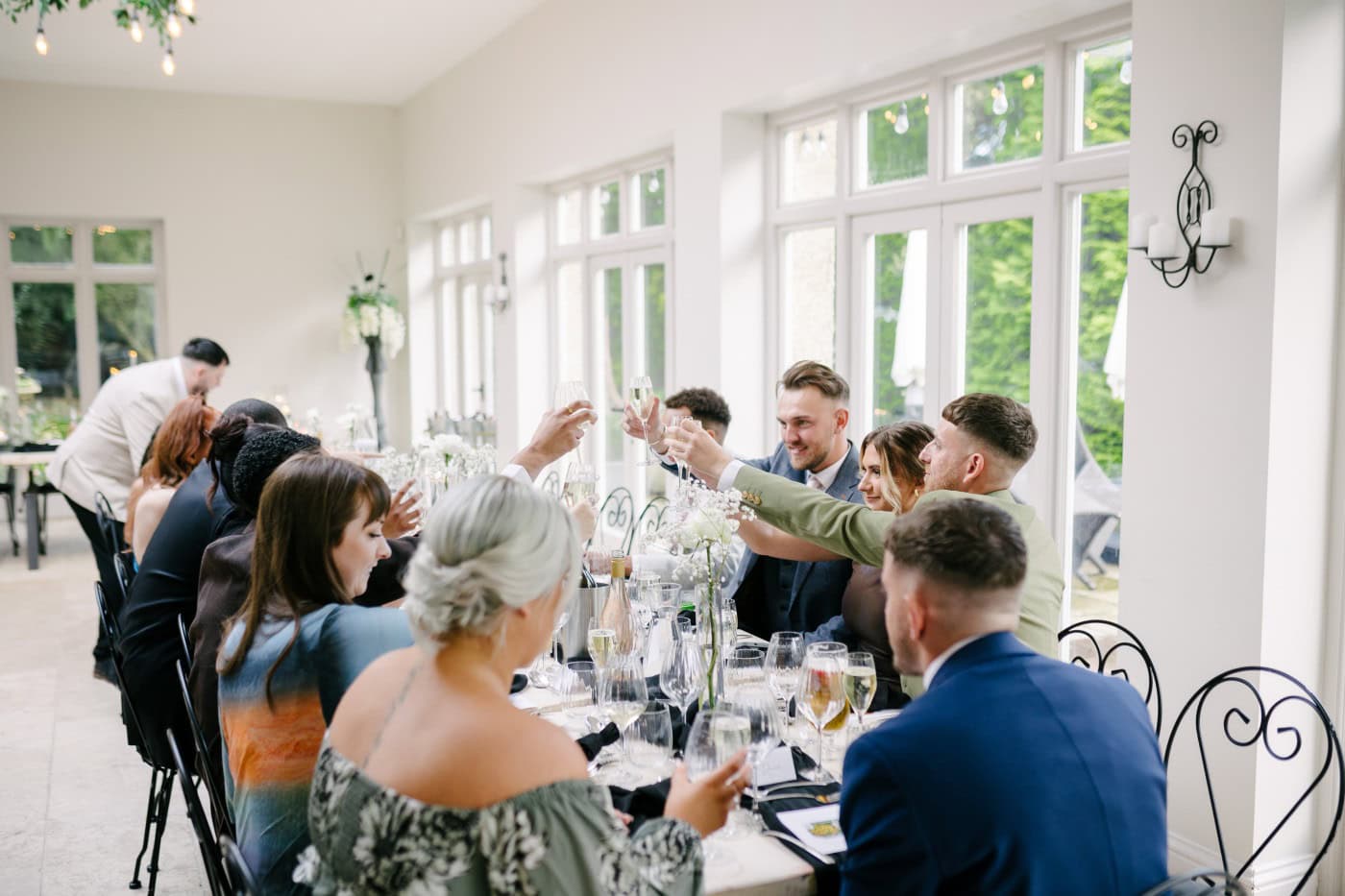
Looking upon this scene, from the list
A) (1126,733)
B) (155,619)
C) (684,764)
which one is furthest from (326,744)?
(155,619)

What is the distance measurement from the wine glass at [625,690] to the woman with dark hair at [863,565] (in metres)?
0.76

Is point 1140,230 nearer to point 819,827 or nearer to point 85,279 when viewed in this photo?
point 819,827

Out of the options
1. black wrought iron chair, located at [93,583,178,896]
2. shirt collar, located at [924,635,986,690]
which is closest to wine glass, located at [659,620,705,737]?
shirt collar, located at [924,635,986,690]

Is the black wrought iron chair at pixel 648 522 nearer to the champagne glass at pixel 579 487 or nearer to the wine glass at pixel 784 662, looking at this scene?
the champagne glass at pixel 579 487

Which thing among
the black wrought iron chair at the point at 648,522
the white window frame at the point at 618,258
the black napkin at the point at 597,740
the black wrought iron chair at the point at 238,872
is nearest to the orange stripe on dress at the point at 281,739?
the black wrought iron chair at the point at 238,872

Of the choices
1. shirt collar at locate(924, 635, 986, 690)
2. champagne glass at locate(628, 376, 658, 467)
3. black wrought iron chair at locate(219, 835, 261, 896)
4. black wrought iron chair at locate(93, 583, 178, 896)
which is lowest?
black wrought iron chair at locate(93, 583, 178, 896)

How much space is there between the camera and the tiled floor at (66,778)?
3.70 m

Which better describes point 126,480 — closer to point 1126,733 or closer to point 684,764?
point 684,764

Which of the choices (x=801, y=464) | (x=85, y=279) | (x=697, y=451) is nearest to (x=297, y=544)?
(x=697, y=451)

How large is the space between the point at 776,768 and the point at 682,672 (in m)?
0.37

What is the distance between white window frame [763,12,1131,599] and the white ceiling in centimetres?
328

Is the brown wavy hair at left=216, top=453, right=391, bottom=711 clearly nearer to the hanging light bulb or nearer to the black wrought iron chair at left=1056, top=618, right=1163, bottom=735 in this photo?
the black wrought iron chair at left=1056, top=618, right=1163, bottom=735

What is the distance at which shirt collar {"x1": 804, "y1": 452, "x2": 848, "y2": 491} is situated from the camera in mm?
3824

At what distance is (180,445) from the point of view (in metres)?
4.22
